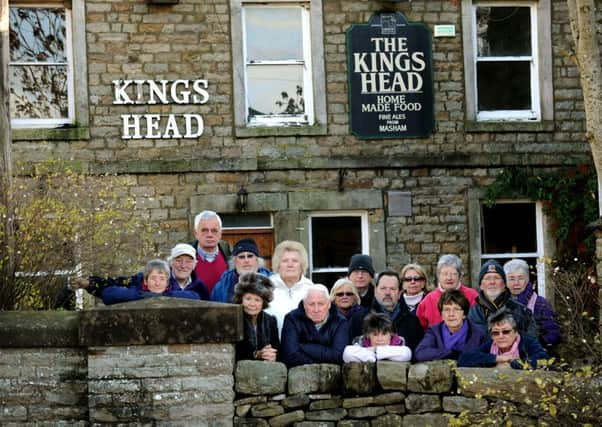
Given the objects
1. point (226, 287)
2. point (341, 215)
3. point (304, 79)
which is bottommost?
point (226, 287)

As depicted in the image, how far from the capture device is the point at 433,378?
8484mm

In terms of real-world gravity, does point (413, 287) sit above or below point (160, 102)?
below

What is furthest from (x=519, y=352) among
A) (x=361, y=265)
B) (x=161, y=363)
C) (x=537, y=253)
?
(x=537, y=253)

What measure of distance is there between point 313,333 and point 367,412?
26.6 inches

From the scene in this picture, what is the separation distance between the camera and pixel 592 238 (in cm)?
1438

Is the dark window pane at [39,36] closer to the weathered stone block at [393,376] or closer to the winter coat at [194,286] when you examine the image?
the winter coat at [194,286]

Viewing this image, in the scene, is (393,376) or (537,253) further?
(537,253)

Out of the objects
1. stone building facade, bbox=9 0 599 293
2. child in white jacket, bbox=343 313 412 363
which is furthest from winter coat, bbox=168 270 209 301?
stone building facade, bbox=9 0 599 293

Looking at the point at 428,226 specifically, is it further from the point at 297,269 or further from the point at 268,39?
the point at 297,269

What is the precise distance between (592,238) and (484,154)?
64.8 inches

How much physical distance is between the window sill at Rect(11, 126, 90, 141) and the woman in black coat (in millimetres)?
6015

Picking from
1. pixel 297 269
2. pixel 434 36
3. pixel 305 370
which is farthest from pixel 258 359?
pixel 434 36

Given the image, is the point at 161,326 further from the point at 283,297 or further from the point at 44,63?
the point at 44,63

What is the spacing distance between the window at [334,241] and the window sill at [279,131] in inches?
40.7
